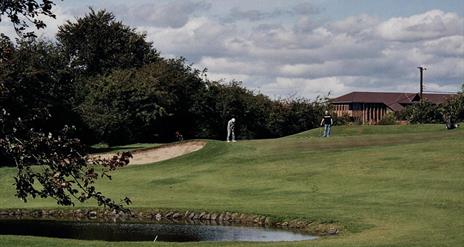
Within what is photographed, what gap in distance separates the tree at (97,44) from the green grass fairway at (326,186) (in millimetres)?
44284

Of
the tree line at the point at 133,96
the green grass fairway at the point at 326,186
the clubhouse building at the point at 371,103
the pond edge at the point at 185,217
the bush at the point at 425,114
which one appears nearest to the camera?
the green grass fairway at the point at 326,186

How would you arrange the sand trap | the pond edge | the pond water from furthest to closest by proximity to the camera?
the sand trap
the pond edge
the pond water

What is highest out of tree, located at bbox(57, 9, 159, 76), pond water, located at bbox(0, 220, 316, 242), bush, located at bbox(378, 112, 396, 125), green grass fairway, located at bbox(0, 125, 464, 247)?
tree, located at bbox(57, 9, 159, 76)

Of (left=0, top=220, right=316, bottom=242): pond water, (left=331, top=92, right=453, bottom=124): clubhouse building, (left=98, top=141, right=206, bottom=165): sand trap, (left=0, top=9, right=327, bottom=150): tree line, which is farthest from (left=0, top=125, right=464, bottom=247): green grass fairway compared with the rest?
(left=331, top=92, right=453, bottom=124): clubhouse building

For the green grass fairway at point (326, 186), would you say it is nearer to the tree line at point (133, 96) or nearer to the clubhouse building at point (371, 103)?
the tree line at point (133, 96)

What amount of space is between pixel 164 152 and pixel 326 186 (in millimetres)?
17101

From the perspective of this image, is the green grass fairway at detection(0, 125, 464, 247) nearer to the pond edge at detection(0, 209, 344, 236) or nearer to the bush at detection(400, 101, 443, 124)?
the pond edge at detection(0, 209, 344, 236)

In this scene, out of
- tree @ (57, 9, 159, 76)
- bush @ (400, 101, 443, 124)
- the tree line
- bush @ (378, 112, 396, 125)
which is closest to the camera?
the tree line

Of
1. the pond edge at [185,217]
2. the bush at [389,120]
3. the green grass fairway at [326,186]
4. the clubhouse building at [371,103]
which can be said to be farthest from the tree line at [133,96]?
the clubhouse building at [371,103]

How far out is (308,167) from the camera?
129ft

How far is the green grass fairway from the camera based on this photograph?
70.5 ft

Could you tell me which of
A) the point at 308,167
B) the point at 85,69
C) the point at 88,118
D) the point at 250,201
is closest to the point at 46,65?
the point at 88,118

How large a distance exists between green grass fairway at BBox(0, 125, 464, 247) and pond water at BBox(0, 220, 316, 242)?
183 cm

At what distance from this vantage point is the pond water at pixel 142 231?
78.3 feet
